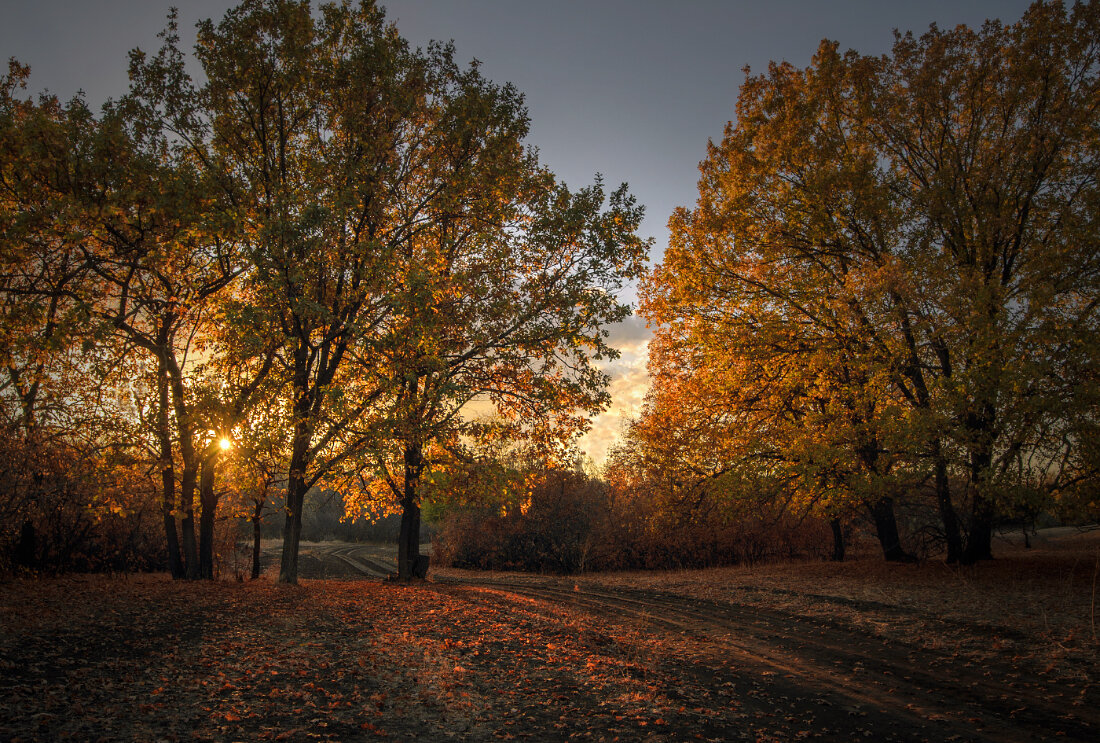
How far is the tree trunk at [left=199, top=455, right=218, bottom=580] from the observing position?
16267mm

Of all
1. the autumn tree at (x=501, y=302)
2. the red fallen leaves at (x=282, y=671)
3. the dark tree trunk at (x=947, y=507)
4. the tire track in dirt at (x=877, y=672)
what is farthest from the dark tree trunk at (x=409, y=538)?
the dark tree trunk at (x=947, y=507)

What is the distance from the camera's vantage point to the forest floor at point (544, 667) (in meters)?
5.71

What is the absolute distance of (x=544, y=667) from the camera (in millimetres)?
7926

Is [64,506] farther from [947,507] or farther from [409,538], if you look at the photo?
[947,507]

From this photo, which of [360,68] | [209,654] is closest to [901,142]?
[360,68]

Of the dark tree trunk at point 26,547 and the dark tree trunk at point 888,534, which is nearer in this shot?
the dark tree trunk at point 26,547

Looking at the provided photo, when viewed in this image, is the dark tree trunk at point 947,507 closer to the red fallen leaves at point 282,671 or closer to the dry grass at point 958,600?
the dry grass at point 958,600

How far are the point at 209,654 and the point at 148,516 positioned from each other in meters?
17.2

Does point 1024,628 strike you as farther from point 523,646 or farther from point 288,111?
point 288,111

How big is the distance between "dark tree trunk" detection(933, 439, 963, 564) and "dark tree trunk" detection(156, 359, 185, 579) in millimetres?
18438

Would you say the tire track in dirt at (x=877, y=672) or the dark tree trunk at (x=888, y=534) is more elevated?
the dark tree trunk at (x=888, y=534)

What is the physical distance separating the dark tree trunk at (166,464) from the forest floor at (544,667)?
3.04 meters

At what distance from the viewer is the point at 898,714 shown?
6.37 metres

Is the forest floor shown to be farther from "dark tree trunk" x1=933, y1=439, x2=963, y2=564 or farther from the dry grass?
"dark tree trunk" x1=933, y1=439, x2=963, y2=564
